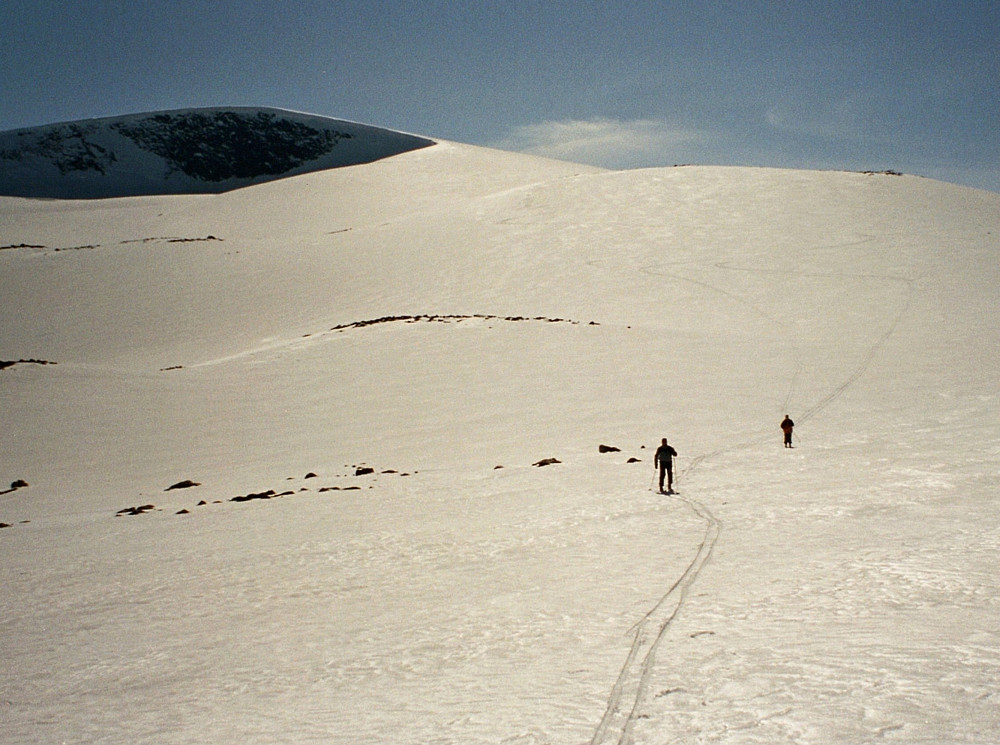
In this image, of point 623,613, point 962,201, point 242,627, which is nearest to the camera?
point 623,613

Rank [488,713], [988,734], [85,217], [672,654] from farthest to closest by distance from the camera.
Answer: [85,217] < [672,654] < [488,713] < [988,734]

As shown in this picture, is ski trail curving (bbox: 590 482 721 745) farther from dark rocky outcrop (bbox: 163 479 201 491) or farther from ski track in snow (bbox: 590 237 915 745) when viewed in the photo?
dark rocky outcrop (bbox: 163 479 201 491)

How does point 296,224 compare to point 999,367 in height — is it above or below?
Result: above

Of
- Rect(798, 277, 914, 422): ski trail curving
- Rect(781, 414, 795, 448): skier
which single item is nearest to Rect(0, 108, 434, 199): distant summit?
Rect(798, 277, 914, 422): ski trail curving

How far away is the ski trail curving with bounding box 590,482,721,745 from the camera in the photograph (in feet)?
16.3

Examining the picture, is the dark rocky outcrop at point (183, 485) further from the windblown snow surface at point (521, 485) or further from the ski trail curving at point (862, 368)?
the ski trail curving at point (862, 368)

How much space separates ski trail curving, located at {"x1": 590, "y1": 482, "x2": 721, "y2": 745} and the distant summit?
9222cm

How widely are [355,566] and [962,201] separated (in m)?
44.1

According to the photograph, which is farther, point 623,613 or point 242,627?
point 242,627

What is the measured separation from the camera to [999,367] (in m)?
21.0

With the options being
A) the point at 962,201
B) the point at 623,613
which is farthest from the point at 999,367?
the point at 962,201

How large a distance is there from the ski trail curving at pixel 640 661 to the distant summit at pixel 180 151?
92.2 metres

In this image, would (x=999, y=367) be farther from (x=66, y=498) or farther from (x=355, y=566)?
(x=66, y=498)

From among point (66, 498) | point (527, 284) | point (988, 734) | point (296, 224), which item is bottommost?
point (66, 498)
